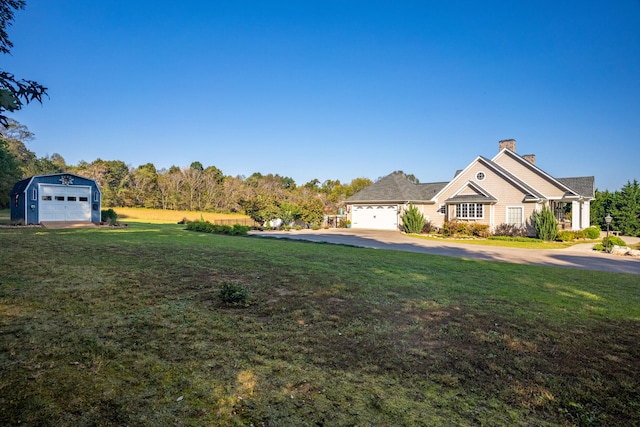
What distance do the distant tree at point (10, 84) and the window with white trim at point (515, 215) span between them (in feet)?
86.1

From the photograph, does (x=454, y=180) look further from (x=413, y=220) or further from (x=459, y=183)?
(x=413, y=220)

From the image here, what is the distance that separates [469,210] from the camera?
25.2 meters

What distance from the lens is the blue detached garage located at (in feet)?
72.8

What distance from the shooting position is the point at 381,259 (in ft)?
36.0

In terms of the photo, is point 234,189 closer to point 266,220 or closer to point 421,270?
point 266,220

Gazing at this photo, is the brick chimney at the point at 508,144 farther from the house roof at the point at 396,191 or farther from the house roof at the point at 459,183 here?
the house roof at the point at 396,191

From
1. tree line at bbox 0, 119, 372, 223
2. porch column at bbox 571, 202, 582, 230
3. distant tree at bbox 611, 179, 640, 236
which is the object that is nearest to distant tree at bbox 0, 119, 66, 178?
tree line at bbox 0, 119, 372, 223

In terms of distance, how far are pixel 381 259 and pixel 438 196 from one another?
1882 cm

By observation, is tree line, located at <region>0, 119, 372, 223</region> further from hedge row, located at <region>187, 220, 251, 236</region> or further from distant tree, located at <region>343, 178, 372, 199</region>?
hedge row, located at <region>187, 220, 251, 236</region>

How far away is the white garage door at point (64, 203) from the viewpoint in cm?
2261

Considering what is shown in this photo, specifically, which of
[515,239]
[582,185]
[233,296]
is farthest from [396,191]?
[233,296]

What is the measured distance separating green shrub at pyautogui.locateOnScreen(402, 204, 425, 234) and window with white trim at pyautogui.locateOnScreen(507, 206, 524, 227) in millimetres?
6005

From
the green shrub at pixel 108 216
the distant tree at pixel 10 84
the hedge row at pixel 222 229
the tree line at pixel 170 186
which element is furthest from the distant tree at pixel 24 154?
the distant tree at pixel 10 84

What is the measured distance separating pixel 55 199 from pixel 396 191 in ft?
86.1
